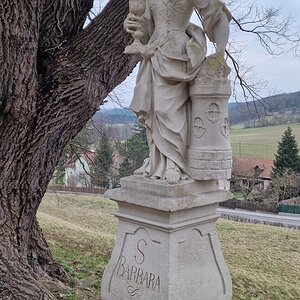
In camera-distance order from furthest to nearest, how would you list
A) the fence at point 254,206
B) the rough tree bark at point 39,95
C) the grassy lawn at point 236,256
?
the fence at point 254,206, the grassy lawn at point 236,256, the rough tree bark at point 39,95

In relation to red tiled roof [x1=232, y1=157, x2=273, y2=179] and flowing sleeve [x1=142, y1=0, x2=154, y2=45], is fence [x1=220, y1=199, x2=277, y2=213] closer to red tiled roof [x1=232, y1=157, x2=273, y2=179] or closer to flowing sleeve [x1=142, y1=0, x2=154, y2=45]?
red tiled roof [x1=232, y1=157, x2=273, y2=179]

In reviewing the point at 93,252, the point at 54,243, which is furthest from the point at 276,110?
the point at 54,243

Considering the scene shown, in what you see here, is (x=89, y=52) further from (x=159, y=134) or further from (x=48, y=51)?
(x=159, y=134)

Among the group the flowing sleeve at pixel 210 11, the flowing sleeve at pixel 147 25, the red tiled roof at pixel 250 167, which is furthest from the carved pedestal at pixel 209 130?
the red tiled roof at pixel 250 167

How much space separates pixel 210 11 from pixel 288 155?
30.0 metres

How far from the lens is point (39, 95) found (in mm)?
4324

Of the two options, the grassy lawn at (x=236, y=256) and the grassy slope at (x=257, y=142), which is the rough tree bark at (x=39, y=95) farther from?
the grassy slope at (x=257, y=142)

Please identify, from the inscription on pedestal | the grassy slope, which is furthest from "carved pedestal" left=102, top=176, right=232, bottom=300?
the grassy slope

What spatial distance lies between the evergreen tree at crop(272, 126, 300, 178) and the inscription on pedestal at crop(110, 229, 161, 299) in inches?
1137

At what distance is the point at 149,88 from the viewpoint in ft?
10.3

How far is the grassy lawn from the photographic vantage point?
556cm

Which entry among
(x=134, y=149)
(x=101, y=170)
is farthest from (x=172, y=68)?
(x=134, y=149)

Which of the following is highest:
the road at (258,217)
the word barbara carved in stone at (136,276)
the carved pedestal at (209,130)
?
the carved pedestal at (209,130)

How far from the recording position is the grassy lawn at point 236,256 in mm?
5558
